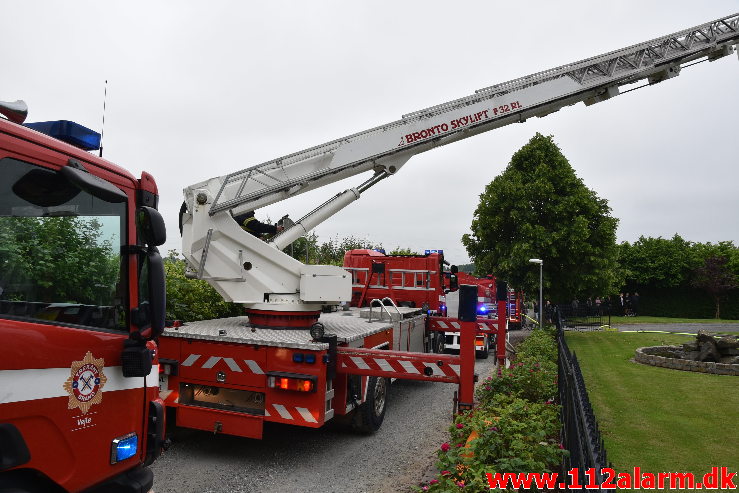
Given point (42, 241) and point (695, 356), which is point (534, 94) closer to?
point (42, 241)

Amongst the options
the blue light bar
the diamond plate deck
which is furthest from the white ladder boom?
the blue light bar

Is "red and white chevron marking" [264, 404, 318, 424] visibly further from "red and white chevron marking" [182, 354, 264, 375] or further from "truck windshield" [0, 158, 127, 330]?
"truck windshield" [0, 158, 127, 330]

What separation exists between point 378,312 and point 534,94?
14.0ft

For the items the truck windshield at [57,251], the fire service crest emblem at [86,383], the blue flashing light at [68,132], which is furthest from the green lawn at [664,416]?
the blue flashing light at [68,132]

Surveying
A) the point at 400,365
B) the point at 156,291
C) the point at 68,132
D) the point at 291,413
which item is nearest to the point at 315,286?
the point at 400,365

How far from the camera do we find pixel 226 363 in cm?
584

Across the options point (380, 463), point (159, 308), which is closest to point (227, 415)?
point (380, 463)

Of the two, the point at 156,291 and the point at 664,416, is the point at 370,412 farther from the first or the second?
the point at 664,416

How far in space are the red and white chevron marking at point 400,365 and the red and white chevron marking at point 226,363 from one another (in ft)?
3.16

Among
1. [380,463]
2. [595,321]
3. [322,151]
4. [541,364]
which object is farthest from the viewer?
[595,321]

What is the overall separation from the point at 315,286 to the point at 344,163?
6.39ft

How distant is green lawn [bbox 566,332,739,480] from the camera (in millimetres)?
6094

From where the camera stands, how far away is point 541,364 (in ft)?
29.5

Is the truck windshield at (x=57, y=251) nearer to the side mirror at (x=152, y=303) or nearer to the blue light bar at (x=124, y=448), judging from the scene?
the side mirror at (x=152, y=303)
